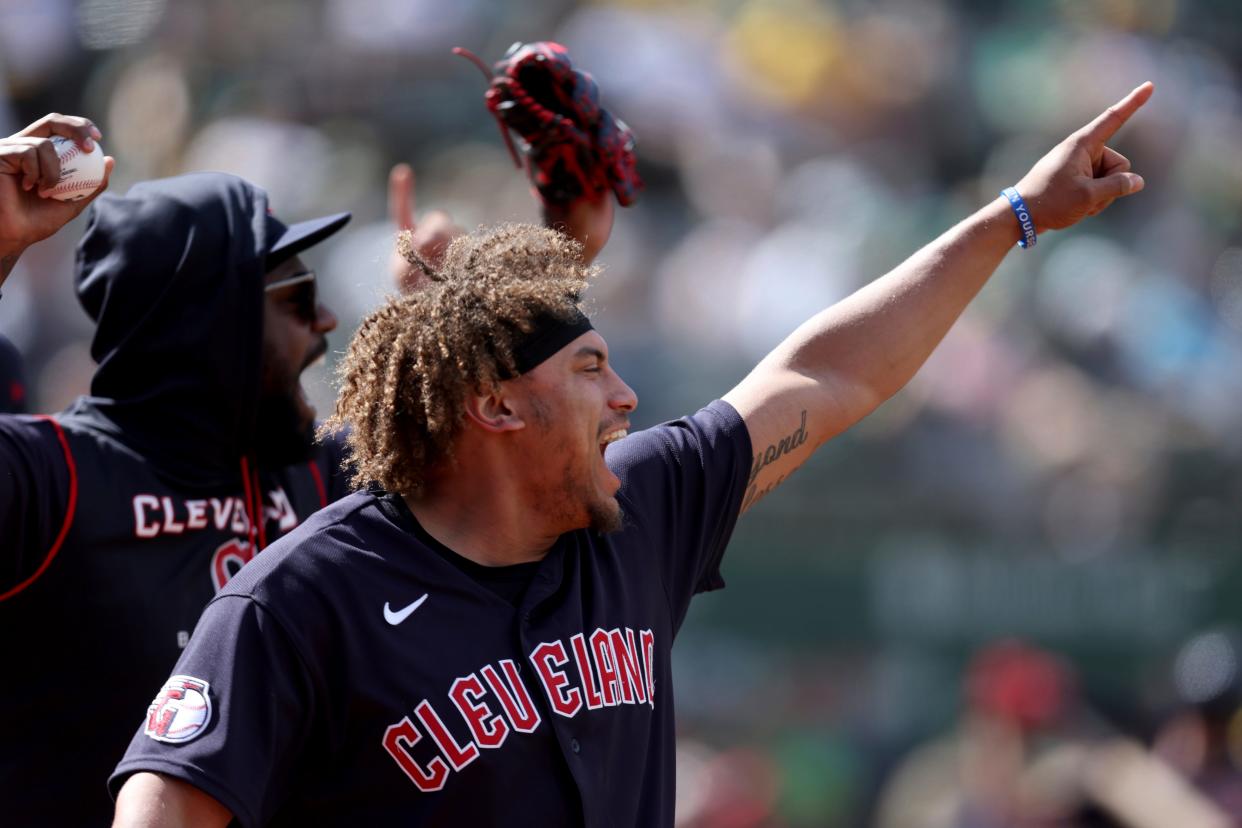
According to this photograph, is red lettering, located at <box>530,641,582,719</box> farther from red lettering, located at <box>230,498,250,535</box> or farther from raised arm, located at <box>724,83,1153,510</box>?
red lettering, located at <box>230,498,250,535</box>

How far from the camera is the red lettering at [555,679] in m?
2.19

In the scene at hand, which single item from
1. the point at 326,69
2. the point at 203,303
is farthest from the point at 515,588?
the point at 326,69

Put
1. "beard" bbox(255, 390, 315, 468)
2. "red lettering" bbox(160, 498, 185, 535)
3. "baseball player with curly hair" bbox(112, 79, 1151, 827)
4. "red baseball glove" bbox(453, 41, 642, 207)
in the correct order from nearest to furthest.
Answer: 1. "baseball player with curly hair" bbox(112, 79, 1151, 827)
2. "red lettering" bbox(160, 498, 185, 535)
3. "beard" bbox(255, 390, 315, 468)
4. "red baseball glove" bbox(453, 41, 642, 207)

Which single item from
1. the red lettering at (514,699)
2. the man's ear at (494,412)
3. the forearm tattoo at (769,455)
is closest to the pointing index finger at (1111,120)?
the forearm tattoo at (769,455)

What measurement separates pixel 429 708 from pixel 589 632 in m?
0.30

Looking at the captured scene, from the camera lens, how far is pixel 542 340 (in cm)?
236

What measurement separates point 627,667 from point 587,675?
0.09 meters

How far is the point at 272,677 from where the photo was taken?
2018 mm

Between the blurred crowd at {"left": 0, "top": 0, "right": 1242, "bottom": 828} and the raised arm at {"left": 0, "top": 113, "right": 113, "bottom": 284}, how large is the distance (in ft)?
10.9

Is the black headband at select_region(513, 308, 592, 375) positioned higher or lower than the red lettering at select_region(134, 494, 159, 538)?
higher

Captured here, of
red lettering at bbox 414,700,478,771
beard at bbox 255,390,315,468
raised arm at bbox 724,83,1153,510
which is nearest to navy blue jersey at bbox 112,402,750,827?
red lettering at bbox 414,700,478,771

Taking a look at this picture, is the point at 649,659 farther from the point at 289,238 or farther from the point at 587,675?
the point at 289,238

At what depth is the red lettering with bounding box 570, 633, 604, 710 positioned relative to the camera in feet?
7.27

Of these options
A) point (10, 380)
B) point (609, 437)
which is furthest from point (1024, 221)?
point (10, 380)
